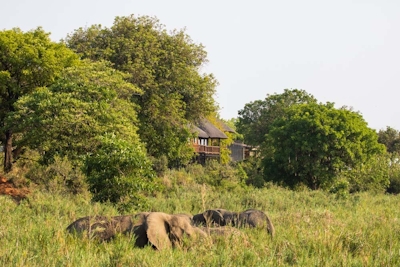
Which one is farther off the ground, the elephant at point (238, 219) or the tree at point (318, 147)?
the tree at point (318, 147)

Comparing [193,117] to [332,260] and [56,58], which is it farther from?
[332,260]

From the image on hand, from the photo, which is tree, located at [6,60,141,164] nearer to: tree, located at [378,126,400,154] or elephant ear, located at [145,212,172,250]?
elephant ear, located at [145,212,172,250]

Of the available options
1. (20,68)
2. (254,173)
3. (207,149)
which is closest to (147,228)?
(20,68)

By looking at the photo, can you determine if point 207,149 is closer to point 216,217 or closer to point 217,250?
point 216,217

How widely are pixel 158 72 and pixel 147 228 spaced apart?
25.7 m

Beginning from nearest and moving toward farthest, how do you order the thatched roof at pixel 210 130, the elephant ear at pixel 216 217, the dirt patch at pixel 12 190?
the elephant ear at pixel 216 217 < the dirt patch at pixel 12 190 < the thatched roof at pixel 210 130

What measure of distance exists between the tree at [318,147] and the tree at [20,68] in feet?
53.6

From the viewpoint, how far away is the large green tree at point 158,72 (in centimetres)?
3234

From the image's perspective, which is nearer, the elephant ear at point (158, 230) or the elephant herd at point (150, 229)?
the elephant ear at point (158, 230)

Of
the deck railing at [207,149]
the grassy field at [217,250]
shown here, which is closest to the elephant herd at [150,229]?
the grassy field at [217,250]

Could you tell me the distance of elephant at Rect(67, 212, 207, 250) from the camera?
28.1 feet

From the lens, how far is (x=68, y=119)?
20.7 metres

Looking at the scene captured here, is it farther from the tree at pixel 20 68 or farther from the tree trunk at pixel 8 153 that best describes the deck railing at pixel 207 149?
the tree trunk at pixel 8 153

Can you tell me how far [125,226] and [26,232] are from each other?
6.15 ft
